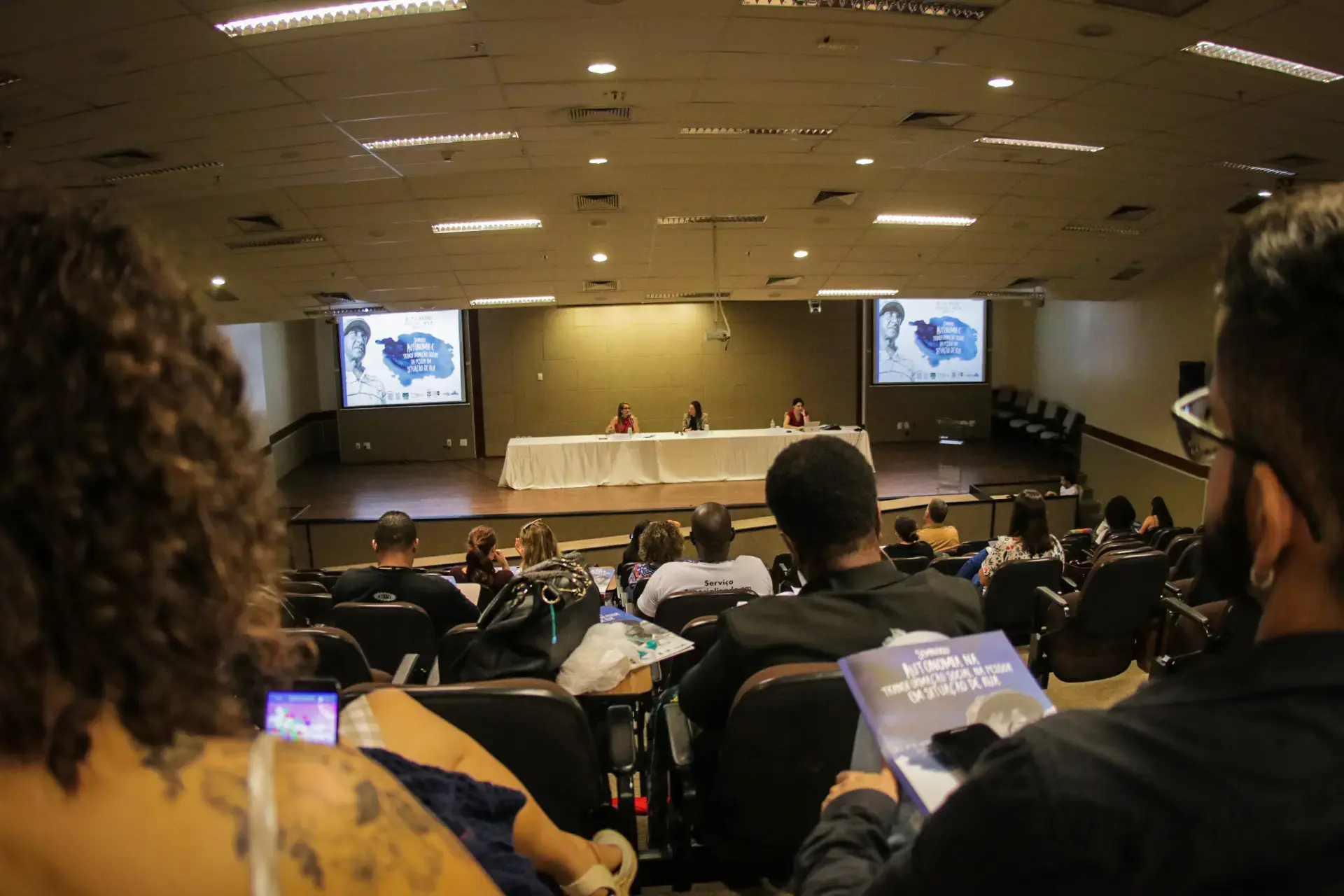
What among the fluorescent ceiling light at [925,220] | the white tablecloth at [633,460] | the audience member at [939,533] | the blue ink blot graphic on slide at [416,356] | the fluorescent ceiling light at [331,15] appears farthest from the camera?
the blue ink blot graphic on slide at [416,356]

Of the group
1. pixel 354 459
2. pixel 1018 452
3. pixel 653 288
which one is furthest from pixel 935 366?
pixel 354 459

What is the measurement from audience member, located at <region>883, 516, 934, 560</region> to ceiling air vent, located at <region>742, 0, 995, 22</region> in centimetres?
311

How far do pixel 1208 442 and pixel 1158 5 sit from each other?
4.69m

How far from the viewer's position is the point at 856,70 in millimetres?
5105

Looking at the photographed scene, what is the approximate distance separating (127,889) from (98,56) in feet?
17.0

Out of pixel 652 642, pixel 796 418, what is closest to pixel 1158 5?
pixel 652 642

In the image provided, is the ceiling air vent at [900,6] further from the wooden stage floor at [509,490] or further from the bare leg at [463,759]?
the wooden stage floor at [509,490]

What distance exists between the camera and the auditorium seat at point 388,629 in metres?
3.44

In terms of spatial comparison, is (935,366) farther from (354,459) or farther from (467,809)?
(467,809)

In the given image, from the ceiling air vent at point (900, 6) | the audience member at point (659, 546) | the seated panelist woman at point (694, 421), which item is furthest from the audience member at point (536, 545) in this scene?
the seated panelist woman at point (694, 421)

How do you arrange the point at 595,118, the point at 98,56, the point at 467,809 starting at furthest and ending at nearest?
the point at 595,118
the point at 98,56
the point at 467,809

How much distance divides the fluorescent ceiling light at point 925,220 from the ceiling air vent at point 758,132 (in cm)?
293

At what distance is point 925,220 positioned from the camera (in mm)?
9273

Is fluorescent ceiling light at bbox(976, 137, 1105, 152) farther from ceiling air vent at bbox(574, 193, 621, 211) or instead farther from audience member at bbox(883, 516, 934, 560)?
ceiling air vent at bbox(574, 193, 621, 211)
